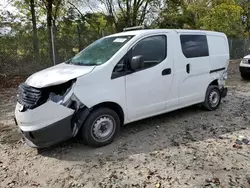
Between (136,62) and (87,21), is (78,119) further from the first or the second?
(87,21)

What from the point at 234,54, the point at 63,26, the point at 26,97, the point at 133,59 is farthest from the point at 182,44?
the point at 234,54

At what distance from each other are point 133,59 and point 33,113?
171 cm

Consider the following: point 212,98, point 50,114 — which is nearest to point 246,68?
point 212,98

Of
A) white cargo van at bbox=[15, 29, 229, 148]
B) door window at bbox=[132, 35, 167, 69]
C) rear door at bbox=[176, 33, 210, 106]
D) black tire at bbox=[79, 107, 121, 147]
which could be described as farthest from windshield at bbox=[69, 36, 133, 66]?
rear door at bbox=[176, 33, 210, 106]

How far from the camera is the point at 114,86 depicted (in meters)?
3.86

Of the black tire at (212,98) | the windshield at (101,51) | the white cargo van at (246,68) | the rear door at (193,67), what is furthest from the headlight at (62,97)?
the white cargo van at (246,68)

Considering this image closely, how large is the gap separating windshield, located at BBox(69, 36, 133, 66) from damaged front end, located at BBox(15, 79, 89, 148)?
751mm

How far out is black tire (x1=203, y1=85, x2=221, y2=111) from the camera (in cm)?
548

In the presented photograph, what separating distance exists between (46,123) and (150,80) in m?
1.86

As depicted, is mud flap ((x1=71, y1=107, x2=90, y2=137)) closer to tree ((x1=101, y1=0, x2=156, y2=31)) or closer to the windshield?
the windshield

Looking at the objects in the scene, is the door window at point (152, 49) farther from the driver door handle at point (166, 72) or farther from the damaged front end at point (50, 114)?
the damaged front end at point (50, 114)

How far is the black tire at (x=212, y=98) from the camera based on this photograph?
548 cm

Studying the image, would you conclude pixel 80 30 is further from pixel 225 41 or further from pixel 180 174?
pixel 180 174

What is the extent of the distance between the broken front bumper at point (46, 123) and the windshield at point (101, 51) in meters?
1.01
